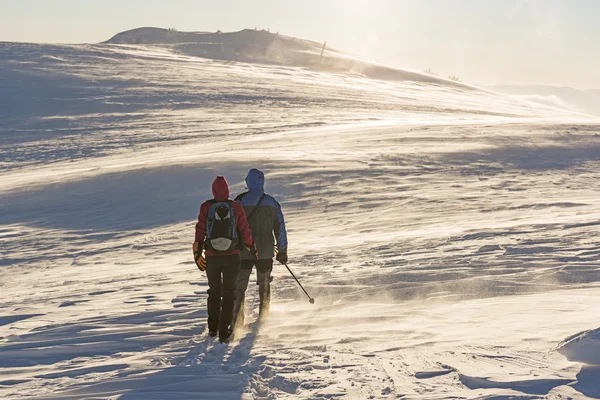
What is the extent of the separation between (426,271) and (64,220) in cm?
779

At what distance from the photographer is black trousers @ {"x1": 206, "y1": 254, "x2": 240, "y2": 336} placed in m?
5.87

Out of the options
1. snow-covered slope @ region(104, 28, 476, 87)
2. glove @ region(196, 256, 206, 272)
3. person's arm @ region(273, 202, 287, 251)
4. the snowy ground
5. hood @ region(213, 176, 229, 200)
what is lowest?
the snowy ground


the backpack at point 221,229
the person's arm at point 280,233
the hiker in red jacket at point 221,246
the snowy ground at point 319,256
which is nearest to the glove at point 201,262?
the hiker in red jacket at point 221,246

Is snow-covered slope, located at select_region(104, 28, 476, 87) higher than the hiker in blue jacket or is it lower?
higher

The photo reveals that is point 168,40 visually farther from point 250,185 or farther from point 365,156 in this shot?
point 250,185

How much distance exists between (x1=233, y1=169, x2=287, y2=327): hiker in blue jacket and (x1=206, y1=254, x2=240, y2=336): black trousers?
0.30 meters

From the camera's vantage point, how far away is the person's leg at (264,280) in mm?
A: 6496

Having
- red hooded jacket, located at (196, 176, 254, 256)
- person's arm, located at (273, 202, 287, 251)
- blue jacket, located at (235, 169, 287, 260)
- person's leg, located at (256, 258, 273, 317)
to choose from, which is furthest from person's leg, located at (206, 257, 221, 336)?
person's arm, located at (273, 202, 287, 251)

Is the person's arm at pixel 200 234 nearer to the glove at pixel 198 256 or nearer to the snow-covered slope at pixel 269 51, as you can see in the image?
the glove at pixel 198 256

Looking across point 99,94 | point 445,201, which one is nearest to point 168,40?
point 99,94

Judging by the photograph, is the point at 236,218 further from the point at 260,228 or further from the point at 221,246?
the point at 260,228

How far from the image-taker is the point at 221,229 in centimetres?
578

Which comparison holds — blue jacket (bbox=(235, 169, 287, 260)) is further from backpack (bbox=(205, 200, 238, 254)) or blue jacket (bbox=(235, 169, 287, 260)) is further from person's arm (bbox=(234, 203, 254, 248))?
backpack (bbox=(205, 200, 238, 254))

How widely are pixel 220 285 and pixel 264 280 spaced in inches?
27.3
